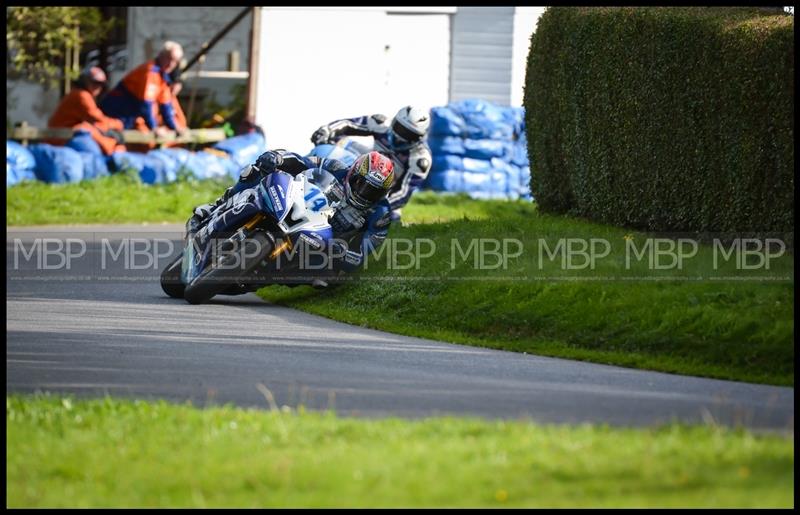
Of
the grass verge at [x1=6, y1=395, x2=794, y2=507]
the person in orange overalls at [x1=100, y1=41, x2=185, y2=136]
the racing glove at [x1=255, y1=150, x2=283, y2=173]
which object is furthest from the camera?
the person in orange overalls at [x1=100, y1=41, x2=185, y2=136]

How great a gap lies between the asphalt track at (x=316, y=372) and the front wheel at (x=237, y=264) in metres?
0.25

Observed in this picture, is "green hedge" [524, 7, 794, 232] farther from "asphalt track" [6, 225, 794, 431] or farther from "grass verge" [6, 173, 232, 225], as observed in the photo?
"grass verge" [6, 173, 232, 225]

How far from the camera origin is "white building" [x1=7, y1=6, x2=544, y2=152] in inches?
1113

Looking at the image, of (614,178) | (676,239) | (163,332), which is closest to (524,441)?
(163,332)

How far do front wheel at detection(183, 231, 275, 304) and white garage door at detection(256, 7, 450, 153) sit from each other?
14.7m

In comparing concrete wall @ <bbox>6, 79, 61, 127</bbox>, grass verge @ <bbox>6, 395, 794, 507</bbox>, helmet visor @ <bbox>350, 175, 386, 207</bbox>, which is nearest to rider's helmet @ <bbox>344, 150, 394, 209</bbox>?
helmet visor @ <bbox>350, 175, 386, 207</bbox>

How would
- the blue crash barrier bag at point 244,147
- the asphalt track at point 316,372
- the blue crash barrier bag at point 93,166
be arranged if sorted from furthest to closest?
the blue crash barrier bag at point 244,147
the blue crash barrier bag at point 93,166
the asphalt track at point 316,372

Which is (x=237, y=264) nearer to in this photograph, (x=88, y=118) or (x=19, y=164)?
(x=19, y=164)

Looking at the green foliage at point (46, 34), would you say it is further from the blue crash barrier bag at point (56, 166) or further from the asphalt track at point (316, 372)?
the asphalt track at point (316, 372)

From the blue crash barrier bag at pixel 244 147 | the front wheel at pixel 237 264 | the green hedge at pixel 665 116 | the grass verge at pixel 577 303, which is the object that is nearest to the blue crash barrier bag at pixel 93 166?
the blue crash barrier bag at pixel 244 147

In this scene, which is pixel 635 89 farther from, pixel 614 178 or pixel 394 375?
pixel 394 375

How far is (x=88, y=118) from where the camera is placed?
25531 millimetres

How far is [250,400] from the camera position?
8477 mm

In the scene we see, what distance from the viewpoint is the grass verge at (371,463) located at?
236 inches
